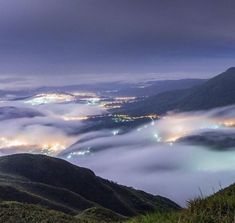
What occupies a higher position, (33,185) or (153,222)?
(153,222)

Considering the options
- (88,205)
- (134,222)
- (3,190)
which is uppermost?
(134,222)

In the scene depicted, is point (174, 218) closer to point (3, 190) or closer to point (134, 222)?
point (134, 222)

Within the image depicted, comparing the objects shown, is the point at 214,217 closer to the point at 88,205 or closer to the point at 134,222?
the point at 134,222

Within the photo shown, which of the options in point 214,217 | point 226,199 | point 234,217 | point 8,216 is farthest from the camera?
point 8,216

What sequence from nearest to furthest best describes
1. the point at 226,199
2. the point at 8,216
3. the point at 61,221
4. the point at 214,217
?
the point at 214,217 → the point at 226,199 → the point at 61,221 → the point at 8,216

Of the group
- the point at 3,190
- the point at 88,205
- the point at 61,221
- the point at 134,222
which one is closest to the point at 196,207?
the point at 134,222

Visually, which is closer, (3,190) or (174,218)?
(174,218)
